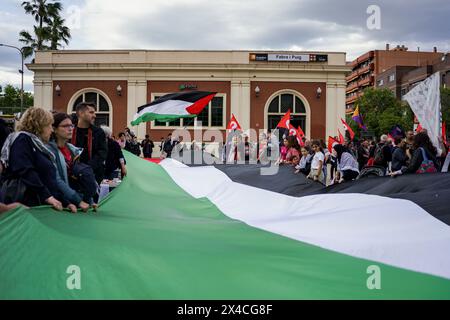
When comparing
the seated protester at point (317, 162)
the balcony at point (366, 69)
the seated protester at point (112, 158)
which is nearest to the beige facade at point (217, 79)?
the seated protester at point (317, 162)

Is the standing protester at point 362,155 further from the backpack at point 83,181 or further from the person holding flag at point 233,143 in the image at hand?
the backpack at point 83,181

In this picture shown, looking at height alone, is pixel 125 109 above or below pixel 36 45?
below

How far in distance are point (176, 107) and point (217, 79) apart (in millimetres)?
18694

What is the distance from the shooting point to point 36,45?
41.4 m

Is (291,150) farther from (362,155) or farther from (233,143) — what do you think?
(233,143)

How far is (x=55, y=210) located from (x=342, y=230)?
260 cm

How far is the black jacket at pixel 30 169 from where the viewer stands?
398cm

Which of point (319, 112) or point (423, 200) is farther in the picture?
point (319, 112)

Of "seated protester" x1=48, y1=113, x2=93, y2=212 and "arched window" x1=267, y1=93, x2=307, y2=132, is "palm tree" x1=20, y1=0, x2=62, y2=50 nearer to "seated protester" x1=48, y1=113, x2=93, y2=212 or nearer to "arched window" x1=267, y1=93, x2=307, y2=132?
"arched window" x1=267, y1=93, x2=307, y2=132

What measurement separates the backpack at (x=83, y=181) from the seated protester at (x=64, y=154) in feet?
0.11

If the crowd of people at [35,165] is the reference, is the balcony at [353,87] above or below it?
above

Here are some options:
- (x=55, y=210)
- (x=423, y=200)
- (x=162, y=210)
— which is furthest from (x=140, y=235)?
(x=423, y=200)

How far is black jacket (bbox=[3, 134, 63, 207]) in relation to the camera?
157 inches
